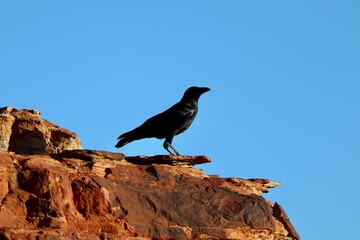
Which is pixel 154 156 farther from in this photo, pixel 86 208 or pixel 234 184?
pixel 86 208

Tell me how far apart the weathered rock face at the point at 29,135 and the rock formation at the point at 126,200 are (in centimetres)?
411

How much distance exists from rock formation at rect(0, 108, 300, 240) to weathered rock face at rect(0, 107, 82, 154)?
4115 millimetres

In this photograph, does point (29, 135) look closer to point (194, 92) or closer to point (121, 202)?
point (194, 92)

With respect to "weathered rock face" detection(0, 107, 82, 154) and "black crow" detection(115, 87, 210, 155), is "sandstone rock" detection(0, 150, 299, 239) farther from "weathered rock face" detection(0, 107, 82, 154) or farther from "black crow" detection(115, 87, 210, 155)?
"weathered rock face" detection(0, 107, 82, 154)

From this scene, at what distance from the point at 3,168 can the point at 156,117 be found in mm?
6731

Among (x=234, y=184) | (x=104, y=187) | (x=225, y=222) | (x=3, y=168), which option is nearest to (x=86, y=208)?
(x=104, y=187)

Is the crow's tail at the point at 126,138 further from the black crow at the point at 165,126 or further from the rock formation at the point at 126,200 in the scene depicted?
the rock formation at the point at 126,200

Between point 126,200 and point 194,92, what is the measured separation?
258 inches

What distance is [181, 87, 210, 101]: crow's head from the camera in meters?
18.2

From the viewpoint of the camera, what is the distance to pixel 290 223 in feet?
45.8

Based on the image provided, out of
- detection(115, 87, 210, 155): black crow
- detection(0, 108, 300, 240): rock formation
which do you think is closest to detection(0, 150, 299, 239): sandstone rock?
detection(0, 108, 300, 240): rock formation

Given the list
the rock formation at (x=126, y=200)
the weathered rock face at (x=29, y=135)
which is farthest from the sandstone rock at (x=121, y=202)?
the weathered rock face at (x=29, y=135)

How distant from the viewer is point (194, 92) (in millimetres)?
18297

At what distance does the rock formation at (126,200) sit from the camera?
11.0 meters
